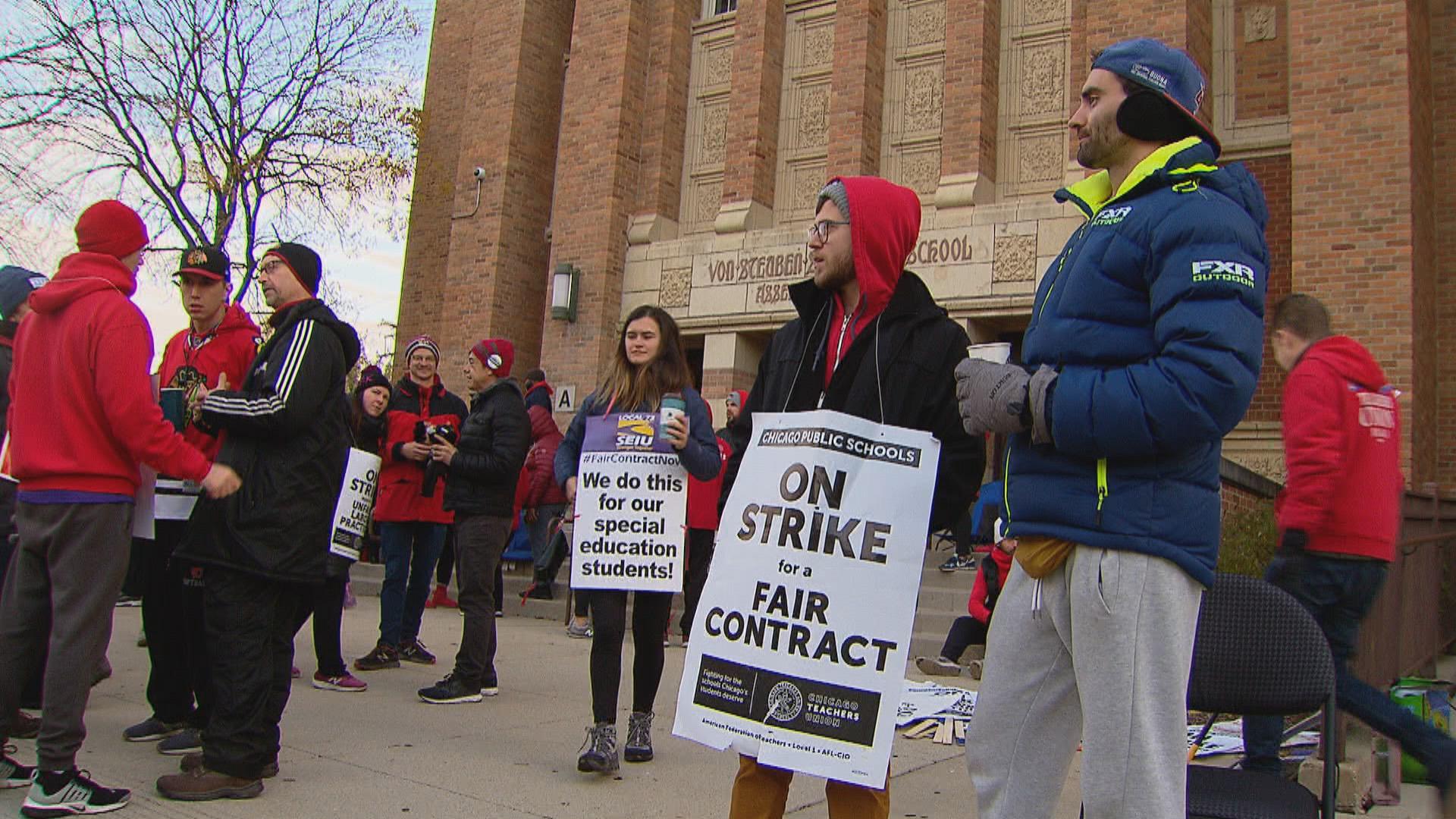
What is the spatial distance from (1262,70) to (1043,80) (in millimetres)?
2678

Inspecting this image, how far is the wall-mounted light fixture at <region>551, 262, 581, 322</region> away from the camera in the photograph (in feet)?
55.4

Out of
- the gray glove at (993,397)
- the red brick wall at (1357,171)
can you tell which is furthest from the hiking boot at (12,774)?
the red brick wall at (1357,171)

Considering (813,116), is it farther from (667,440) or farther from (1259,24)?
(667,440)

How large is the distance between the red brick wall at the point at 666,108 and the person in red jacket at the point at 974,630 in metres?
10.5

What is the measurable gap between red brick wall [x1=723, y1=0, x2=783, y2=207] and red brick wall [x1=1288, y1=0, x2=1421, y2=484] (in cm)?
706

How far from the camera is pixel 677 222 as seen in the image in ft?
57.0

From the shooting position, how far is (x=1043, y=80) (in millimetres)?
14664

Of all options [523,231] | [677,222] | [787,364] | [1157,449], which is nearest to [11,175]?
[523,231]

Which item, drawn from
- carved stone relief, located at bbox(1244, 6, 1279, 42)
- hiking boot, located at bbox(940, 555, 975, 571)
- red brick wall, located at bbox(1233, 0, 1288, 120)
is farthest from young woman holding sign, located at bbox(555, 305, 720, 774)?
carved stone relief, located at bbox(1244, 6, 1279, 42)

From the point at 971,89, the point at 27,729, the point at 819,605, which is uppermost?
the point at 971,89

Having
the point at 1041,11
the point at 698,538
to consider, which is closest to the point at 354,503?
the point at 698,538

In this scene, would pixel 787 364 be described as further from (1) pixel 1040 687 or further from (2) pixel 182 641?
(2) pixel 182 641

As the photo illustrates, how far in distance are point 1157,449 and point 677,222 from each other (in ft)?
50.4

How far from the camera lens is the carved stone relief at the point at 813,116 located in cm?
1625
